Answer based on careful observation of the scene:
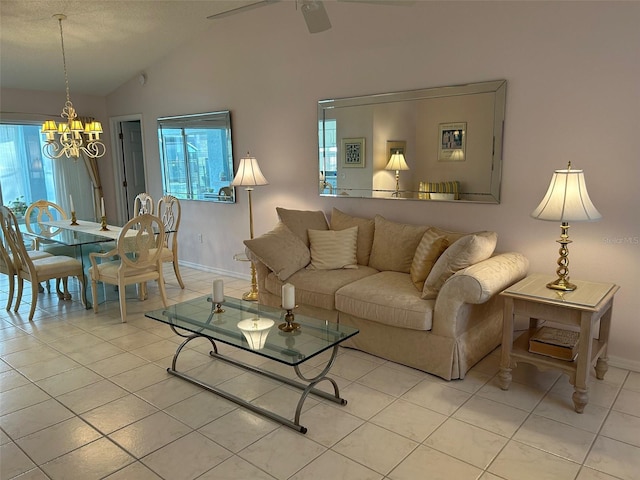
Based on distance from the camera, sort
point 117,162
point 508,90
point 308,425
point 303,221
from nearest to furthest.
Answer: point 308,425 → point 508,90 → point 303,221 → point 117,162

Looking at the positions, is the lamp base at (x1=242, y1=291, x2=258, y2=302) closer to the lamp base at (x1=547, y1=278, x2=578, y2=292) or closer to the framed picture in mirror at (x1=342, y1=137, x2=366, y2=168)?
the framed picture in mirror at (x1=342, y1=137, x2=366, y2=168)

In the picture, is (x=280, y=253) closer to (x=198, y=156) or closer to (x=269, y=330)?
(x=269, y=330)

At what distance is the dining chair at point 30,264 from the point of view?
13.7 feet

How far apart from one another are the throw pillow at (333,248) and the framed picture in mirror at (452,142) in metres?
0.98

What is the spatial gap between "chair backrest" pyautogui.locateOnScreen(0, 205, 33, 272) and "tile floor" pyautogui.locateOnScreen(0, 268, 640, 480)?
1.12 m

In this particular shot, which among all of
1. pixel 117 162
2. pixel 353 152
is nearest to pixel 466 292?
pixel 353 152

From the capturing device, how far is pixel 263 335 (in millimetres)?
2674

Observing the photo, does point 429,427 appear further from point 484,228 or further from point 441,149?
point 441,149

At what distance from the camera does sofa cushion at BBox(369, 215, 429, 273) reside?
374 centimetres

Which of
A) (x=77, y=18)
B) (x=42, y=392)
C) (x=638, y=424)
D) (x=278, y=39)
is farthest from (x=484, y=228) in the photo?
(x=77, y=18)

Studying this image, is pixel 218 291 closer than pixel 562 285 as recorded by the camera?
No

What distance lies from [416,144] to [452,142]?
32cm

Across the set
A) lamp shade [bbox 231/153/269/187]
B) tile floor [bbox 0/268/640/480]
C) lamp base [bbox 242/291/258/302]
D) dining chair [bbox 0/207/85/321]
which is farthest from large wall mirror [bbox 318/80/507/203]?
dining chair [bbox 0/207/85/321]

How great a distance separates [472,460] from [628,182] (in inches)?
80.7
